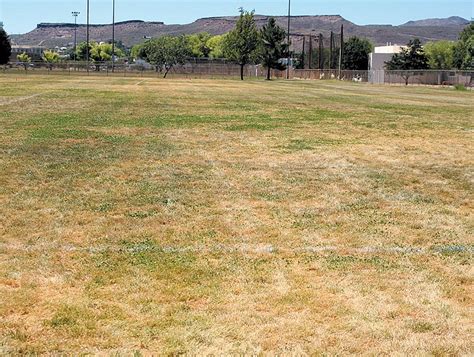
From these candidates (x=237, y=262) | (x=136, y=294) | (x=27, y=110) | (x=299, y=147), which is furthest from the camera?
(x=27, y=110)

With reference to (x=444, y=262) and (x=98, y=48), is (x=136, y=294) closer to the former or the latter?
(x=444, y=262)

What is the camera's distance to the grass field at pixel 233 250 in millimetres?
3795

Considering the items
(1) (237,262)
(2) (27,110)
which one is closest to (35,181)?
(1) (237,262)

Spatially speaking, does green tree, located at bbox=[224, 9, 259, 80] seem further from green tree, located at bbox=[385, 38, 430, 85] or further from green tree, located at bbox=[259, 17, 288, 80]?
green tree, located at bbox=[385, 38, 430, 85]

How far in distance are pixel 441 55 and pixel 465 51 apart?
787 inches

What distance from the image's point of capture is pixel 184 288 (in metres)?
4.49

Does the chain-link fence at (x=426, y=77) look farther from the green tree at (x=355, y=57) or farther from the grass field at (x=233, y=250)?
the grass field at (x=233, y=250)

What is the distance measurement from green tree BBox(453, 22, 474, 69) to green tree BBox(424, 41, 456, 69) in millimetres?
4222

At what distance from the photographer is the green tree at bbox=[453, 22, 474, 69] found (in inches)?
3174

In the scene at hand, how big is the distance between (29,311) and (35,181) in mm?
4504

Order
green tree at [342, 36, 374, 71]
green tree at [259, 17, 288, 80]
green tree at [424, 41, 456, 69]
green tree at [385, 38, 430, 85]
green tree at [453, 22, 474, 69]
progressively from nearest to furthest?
green tree at [259, 17, 288, 80]
green tree at [453, 22, 474, 69]
green tree at [385, 38, 430, 85]
green tree at [424, 41, 456, 69]
green tree at [342, 36, 374, 71]

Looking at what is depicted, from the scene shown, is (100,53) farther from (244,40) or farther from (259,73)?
(244,40)

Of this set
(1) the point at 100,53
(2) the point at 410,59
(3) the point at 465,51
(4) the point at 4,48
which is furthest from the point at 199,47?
(2) the point at 410,59

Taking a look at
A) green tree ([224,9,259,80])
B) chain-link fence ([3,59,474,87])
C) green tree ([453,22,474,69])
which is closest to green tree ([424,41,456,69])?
green tree ([453,22,474,69])
